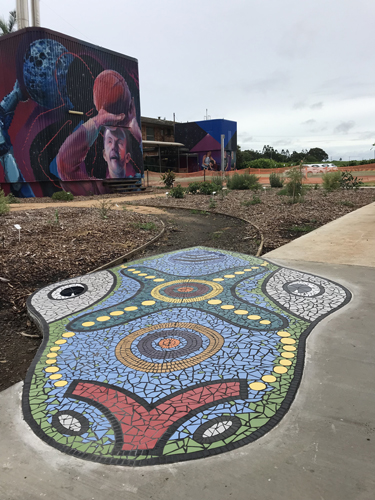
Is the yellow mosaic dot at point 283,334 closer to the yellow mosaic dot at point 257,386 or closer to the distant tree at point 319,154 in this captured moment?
the yellow mosaic dot at point 257,386

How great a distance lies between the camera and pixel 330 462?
195 cm

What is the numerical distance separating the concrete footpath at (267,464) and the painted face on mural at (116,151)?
21.7 m

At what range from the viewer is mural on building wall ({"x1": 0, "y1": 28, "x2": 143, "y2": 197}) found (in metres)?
19.7

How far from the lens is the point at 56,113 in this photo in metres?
20.3

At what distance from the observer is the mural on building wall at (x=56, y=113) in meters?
19.7

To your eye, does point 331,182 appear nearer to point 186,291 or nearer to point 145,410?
point 186,291

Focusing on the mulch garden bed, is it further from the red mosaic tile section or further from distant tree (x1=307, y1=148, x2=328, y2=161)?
distant tree (x1=307, y1=148, x2=328, y2=161)

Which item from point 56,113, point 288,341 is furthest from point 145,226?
point 56,113

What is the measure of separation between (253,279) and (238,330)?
1656mm

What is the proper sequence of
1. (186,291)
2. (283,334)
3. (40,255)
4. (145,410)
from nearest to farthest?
(145,410), (283,334), (186,291), (40,255)

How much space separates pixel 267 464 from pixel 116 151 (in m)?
23.3

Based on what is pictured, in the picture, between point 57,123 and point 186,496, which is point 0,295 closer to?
point 186,496

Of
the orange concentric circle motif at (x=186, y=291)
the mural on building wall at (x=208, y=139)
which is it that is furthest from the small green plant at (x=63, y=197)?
the mural on building wall at (x=208, y=139)

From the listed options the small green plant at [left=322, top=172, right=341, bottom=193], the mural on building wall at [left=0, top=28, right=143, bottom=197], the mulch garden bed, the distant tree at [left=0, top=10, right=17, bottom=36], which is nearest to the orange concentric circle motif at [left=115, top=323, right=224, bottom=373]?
the mulch garden bed
